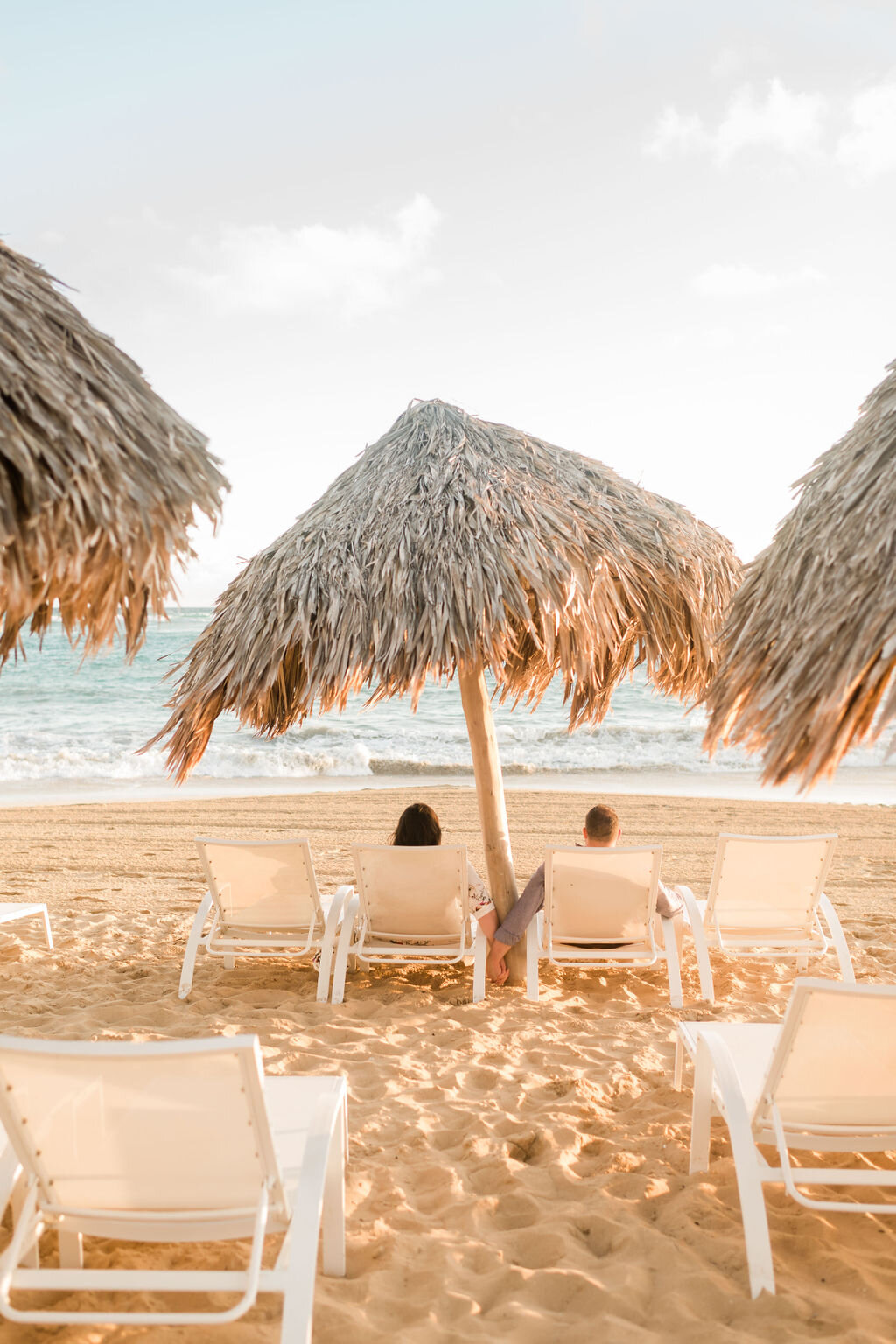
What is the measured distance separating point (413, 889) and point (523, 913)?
0.62 m

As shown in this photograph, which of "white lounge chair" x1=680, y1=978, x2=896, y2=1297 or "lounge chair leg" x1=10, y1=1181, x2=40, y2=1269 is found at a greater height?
"white lounge chair" x1=680, y1=978, x2=896, y2=1297

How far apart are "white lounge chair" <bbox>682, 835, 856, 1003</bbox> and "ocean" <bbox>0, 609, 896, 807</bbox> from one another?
6249 mm

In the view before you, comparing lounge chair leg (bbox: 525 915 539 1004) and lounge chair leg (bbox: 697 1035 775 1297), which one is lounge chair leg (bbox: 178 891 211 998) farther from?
lounge chair leg (bbox: 697 1035 775 1297)

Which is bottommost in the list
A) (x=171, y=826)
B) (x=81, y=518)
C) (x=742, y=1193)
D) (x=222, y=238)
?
(x=171, y=826)

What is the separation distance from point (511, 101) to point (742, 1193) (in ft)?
41.8

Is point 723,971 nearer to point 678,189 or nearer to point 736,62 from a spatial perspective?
point 736,62

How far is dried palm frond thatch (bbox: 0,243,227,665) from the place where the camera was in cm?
186

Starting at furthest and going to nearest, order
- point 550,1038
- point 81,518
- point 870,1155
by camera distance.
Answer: point 550,1038, point 870,1155, point 81,518

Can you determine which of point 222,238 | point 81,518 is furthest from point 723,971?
point 222,238

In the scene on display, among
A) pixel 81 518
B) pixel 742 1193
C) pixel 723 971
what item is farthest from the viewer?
pixel 723 971

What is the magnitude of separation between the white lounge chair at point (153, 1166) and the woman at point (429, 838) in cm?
256

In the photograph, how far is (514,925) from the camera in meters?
4.46

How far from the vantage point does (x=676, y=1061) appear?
326 cm

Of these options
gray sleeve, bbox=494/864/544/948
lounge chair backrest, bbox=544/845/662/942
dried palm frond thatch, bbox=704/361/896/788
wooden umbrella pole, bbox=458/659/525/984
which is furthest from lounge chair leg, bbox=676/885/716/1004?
dried palm frond thatch, bbox=704/361/896/788
